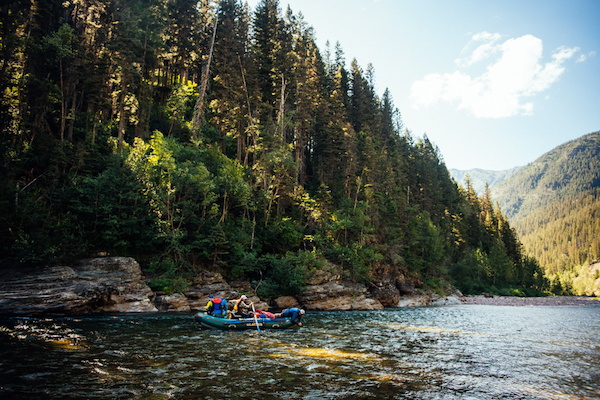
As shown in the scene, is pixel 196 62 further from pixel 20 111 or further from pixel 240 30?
pixel 20 111

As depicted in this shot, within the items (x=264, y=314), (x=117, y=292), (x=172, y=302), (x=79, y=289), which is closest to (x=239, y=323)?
(x=264, y=314)

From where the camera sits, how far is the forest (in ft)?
78.0

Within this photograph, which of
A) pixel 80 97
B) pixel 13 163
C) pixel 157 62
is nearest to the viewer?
pixel 13 163

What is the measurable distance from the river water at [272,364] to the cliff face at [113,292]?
1.84 metres

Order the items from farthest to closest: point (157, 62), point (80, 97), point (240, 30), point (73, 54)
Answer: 1. point (240, 30)
2. point (157, 62)
3. point (80, 97)
4. point (73, 54)

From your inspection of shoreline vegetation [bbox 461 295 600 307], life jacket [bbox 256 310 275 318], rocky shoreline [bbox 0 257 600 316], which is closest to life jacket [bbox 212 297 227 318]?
life jacket [bbox 256 310 275 318]

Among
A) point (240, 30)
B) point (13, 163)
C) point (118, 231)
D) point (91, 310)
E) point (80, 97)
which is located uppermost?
point (240, 30)

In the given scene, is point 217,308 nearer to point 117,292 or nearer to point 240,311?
point 240,311

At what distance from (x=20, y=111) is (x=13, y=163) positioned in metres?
4.99

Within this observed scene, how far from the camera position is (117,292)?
68.6 feet

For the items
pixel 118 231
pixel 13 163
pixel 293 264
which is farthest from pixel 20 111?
pixel 293 264

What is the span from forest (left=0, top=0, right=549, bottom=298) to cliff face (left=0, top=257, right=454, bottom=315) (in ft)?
3.63

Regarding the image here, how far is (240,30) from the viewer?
133 feet

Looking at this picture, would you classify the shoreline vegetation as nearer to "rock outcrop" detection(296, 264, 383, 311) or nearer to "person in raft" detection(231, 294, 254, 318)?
"rock outcrop" detection(296, 264, 383, 311)
